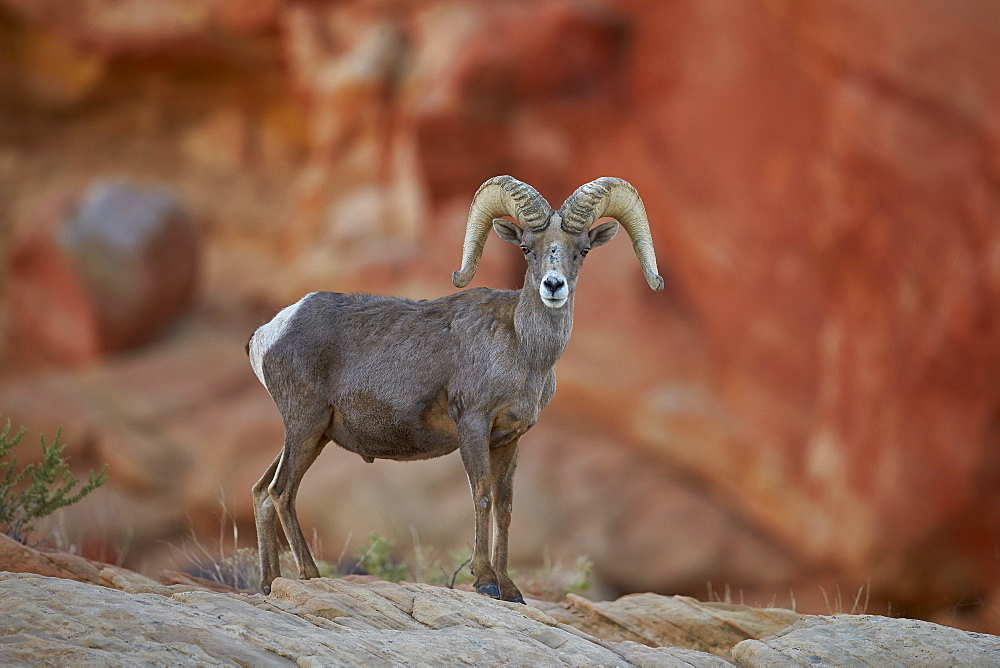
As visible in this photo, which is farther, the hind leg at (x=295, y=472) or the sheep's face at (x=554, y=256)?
the hind leg at (x=295, y=472)

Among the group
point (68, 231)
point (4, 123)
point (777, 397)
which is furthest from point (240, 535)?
point (4, 123)

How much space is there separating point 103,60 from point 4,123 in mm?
2719

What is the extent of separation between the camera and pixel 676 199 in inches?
570

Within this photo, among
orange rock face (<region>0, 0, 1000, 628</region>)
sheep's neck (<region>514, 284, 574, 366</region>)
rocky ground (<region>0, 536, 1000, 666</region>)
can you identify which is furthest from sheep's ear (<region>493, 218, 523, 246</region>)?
orange rock face (<region>0, 0, 1000, 628</region>)

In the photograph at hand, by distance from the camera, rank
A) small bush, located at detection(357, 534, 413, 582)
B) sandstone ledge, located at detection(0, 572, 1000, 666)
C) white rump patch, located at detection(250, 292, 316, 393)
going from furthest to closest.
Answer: small bush, located at detection(357, 534, 413, 582) < white rump patch, located at detection(250, 292, 316, 393) < sandstone ledge, located at detection(0, 572, 1000, 666)

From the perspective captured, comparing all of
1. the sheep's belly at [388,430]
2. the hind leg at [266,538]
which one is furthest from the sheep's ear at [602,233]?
the hind leg at [266,538]

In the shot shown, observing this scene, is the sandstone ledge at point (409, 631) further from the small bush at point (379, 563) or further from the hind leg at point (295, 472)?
the small bush at point (379, 563)

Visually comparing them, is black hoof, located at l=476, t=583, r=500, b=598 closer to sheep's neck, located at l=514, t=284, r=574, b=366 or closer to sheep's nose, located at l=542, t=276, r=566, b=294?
sheep's neck, located at l=514, t=284, r=574, b=366

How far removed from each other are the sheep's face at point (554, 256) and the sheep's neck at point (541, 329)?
0.11 meters

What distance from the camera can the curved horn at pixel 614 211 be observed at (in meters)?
6.09

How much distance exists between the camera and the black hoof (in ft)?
19.8

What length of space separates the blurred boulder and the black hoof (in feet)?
43.3

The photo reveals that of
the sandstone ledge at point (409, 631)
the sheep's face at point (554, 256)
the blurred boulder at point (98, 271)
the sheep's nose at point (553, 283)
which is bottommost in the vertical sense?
the sandstone ledge at point (409, 631)

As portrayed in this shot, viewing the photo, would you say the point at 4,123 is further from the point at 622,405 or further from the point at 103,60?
the point at 622,405
